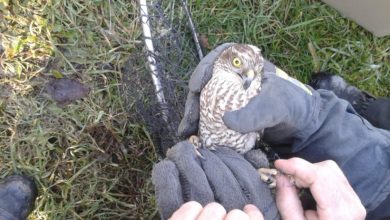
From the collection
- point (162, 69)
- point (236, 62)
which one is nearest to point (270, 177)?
point (236, 62)

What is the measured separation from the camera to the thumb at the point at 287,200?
162cm

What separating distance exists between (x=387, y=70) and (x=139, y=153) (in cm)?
145

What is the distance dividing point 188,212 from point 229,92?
526 mm

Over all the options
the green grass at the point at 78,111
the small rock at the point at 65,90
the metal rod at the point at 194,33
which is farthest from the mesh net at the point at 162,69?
the small rock at the point at 65,90

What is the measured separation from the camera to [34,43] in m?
2.56

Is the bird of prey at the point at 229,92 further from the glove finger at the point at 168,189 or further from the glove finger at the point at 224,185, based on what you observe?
the glove finger at the point at 168,189

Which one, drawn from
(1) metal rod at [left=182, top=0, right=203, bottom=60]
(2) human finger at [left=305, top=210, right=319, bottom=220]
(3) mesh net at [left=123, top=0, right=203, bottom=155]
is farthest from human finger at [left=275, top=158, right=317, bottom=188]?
(1) metal rod at [left=182, top=0, right=203, bottom=60]

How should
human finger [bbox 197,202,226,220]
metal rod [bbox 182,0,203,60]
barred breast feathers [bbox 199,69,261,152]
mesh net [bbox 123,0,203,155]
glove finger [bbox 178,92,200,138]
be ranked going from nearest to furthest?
human finger [bbox 197,202,226,220] < barred breast feathers [bbox 199,69,261,152] < glove finger [bbox 178,92,200,138] < mesh net [bbox 123,0,203,155] < metal rod [bbox 182,0,203,60]

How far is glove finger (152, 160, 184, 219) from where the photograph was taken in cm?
155

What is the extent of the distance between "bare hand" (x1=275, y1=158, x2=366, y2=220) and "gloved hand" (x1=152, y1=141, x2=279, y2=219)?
56mm

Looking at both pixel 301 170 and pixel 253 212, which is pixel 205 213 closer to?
pixel 253 212

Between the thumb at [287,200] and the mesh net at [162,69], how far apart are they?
70cm

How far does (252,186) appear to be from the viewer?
1649mm

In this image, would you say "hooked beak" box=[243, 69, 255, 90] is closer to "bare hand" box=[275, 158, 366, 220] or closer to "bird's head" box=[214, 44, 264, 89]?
"bird's head" box=[214, 44, 264, 89]
